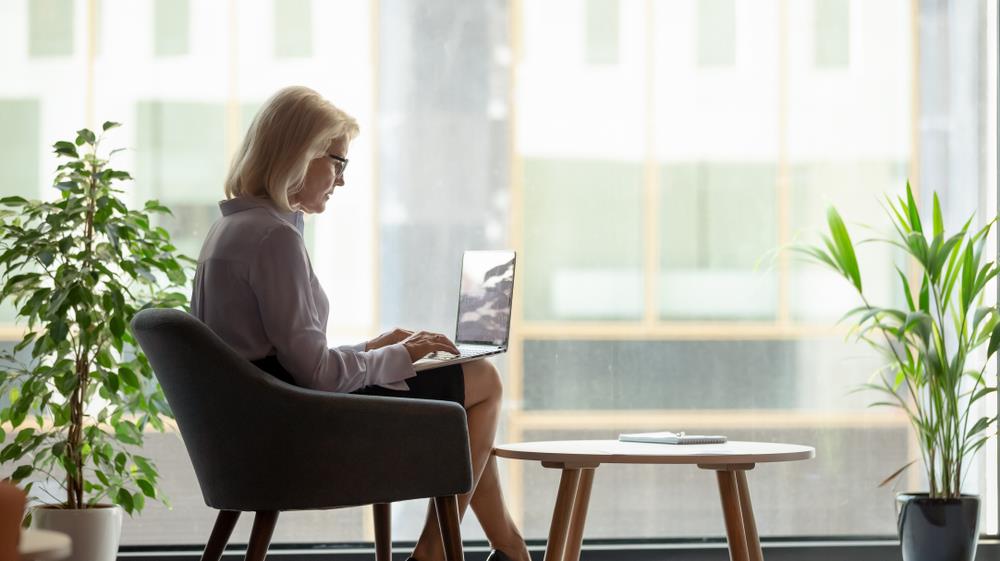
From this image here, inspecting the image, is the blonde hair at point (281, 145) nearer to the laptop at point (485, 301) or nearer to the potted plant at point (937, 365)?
the laptop at point (485, 301)

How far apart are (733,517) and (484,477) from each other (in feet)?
1.89

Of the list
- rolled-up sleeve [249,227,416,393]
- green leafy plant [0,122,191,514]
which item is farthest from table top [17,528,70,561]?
green leafy plant [0,122,191,514]

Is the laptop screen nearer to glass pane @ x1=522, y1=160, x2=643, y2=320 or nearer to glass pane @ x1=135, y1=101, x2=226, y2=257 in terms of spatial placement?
glass pane @ x1=522, y1=160, x2=643, y2=320

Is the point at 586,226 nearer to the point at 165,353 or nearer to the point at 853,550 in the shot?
the point at 853,550

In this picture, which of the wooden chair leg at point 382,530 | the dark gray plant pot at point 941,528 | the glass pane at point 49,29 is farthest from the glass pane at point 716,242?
the glass pane at point 49,29

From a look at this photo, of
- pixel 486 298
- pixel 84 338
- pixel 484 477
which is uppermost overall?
pixel 486 298

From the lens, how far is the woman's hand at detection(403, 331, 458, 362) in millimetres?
2555

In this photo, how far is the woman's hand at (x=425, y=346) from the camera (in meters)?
2.55

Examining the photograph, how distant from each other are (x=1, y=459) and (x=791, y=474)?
2392 millimetres

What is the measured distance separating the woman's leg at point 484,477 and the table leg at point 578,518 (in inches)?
6.1

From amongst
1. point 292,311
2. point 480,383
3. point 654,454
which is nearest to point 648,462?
point 654,454

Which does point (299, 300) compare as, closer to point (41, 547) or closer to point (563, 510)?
point (563, 510)

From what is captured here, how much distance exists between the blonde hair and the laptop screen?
1.95 ft

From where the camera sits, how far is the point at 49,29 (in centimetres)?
366
